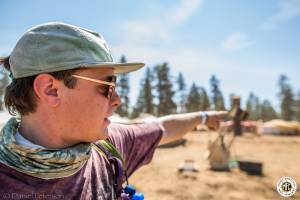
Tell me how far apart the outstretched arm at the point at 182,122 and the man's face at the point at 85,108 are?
101 centimetres

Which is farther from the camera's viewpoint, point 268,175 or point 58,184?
point 268,175

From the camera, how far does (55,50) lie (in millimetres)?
1475

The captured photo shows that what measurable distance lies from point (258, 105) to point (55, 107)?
104 metres

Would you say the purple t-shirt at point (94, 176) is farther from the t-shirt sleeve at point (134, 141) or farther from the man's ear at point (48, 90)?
the man's ear at point (48, 90)

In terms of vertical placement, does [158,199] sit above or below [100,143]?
below

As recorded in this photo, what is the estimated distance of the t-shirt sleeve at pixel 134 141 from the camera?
2.10m

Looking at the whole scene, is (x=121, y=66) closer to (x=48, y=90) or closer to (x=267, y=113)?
(x=48, y=90)

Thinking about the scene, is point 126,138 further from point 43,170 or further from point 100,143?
point 43,170

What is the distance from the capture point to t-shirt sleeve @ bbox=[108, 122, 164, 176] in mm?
2096

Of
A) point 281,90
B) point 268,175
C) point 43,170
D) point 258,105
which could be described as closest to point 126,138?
point 43,170

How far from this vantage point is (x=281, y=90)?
244ft

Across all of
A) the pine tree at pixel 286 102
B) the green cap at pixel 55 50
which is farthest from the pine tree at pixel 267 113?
the green cap at pixel 55 50

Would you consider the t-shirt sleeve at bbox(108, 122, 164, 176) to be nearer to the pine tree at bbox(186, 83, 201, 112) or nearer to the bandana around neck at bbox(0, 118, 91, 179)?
the bandana around neck at bbox(0, 118, 91, 179)

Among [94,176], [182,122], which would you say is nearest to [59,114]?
[94,176]
